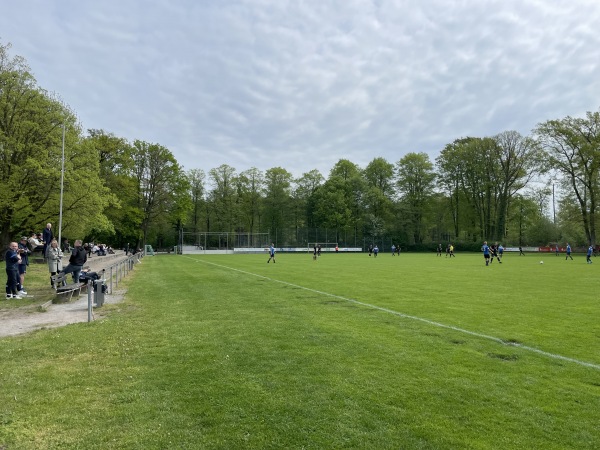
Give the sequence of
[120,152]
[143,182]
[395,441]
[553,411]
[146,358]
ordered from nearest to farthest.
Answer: [395,441] → [553,411] → [146,358] → [120,152] → [143,182]

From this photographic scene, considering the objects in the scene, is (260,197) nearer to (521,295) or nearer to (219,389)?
(521,295)

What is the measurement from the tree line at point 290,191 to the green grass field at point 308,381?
2383cm

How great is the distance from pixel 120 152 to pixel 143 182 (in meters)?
7.41

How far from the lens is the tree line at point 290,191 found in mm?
28844

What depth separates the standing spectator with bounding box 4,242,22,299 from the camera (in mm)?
13117

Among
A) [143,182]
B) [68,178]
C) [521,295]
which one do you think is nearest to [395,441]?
[521,295]

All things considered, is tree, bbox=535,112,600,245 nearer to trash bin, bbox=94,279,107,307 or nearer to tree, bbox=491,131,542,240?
tree, bbox=491,131,542,240

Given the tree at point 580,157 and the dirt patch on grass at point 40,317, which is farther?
the tree at point 580,157

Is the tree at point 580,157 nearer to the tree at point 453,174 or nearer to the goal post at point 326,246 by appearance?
the tree at point 453,174

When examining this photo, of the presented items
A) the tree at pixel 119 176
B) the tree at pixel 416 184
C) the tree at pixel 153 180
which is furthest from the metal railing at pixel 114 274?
the tree at pixel 416 184

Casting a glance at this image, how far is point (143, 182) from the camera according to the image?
6225 centimetres

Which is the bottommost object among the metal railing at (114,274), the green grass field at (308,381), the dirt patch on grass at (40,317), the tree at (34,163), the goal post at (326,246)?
the dirt patch on grass at (40,317)

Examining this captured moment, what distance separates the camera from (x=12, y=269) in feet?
44.6

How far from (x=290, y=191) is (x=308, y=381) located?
3087 inches
